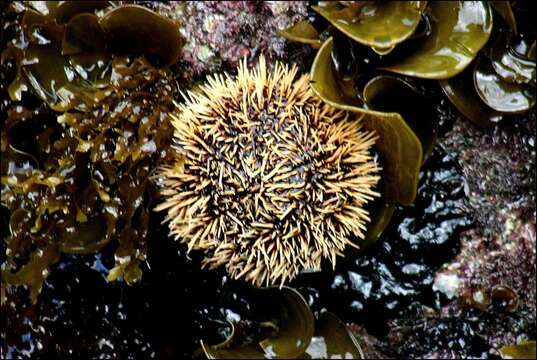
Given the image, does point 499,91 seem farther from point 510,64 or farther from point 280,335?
point 280,335

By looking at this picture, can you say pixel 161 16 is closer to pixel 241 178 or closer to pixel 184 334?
pixel 241 178

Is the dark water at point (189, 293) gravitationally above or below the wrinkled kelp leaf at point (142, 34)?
below

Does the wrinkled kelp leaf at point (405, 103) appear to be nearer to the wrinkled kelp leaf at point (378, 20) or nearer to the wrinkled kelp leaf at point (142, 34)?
the wrinkled kelp leaf at point (378, 20)

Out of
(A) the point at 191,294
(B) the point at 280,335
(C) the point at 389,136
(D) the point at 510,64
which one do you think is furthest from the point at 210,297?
(D) the point at 510,64

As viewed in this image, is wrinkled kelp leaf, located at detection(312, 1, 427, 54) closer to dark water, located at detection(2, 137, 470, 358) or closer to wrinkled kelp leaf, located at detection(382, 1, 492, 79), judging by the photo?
wrinkled kelp leaf, located at detection(382, 1, 492, 79)

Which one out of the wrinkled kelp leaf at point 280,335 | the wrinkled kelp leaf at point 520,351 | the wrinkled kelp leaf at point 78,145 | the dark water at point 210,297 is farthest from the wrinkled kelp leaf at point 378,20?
the wrinkled kelp leaf at point 520,351
